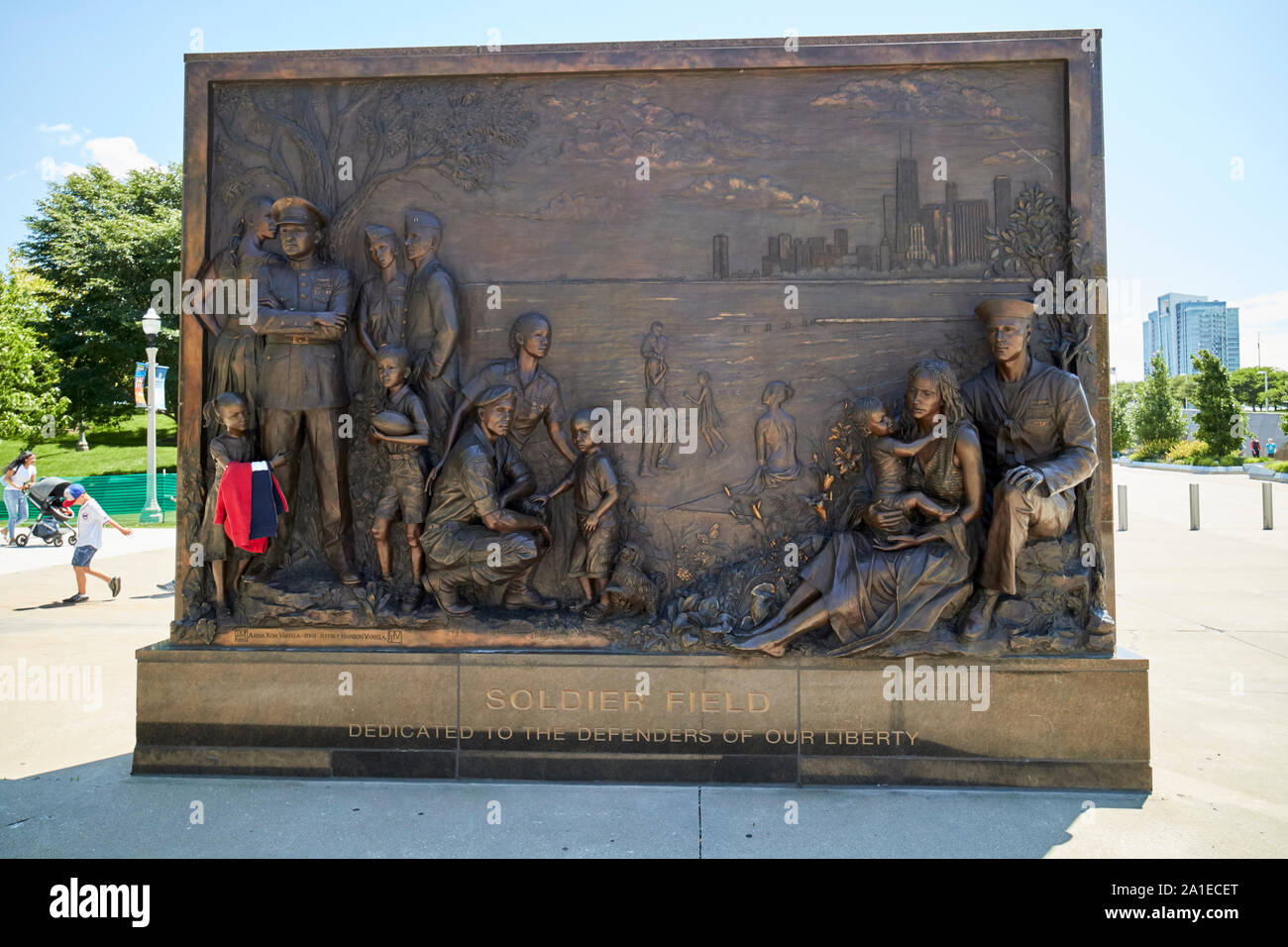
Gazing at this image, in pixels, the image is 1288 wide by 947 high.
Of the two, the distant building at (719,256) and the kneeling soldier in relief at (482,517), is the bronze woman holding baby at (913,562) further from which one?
the kneeling soldier in relief at (482,517)

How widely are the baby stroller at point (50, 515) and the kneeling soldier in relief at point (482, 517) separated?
15697 mm

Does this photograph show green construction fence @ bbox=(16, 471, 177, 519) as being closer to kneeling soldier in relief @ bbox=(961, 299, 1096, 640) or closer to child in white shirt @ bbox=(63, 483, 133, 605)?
child in white shirt @ bbox=(63, 483, 133, 605)

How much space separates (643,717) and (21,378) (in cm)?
3280

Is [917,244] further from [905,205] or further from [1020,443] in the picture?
[1020,443]

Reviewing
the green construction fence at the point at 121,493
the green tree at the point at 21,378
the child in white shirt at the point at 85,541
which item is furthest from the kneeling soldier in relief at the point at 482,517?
the green tree at the point at 21,378

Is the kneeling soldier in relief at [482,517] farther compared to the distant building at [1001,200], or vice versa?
the distant building at [1001,200]

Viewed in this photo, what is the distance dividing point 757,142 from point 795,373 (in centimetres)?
176

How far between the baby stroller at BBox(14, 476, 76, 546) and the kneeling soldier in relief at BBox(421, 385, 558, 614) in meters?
15.7

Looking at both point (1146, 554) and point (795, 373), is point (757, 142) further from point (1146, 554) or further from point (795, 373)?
point (1146, 554)

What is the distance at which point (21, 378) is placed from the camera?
28984 millimetres

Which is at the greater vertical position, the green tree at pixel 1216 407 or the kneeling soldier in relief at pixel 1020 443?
the green tree at pixel 1216 407

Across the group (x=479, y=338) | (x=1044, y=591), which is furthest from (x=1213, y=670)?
(x=479, y=338)

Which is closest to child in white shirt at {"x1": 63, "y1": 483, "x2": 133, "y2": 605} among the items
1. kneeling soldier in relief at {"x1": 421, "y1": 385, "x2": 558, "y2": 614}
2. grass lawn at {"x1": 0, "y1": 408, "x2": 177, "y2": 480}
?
kneeling soldier in relief at {"x1": 421, "y1": 385, "x2": 558, "y2": 614}

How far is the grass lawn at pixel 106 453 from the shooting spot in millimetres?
35812
